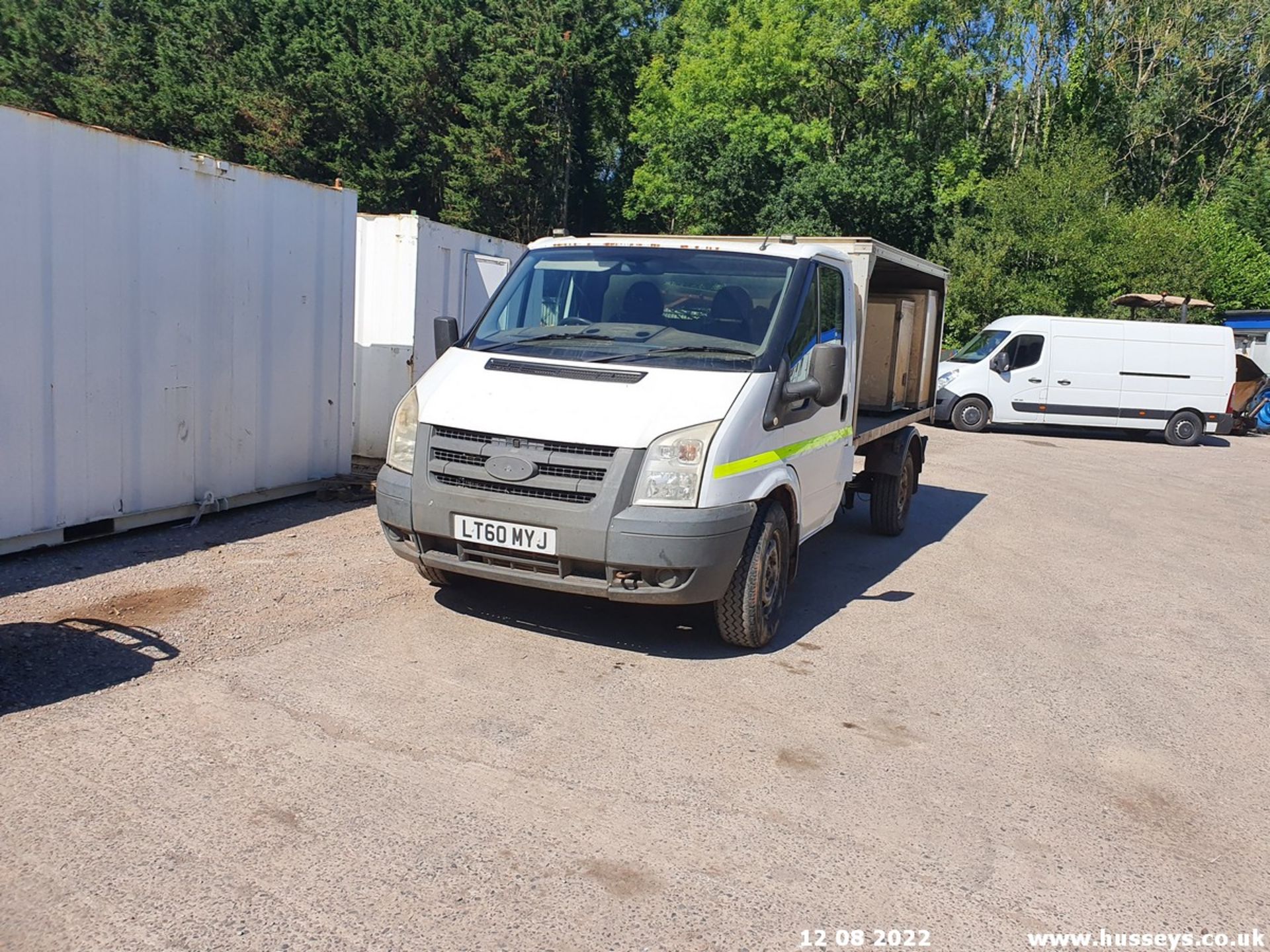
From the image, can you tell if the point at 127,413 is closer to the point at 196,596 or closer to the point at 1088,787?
the point at 196,596

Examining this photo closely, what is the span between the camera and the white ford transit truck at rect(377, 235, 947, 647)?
16.6ft

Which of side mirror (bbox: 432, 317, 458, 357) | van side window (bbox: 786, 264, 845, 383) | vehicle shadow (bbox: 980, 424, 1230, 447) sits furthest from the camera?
vehicle shadow (bbox: 980, 424, 1230, 447)

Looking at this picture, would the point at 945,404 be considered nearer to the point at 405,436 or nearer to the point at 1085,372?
the point at 1085,372

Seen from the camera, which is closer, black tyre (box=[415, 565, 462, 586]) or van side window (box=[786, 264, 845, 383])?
van side window (box=[786, 264, 845, 383])

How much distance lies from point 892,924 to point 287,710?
8.70ft

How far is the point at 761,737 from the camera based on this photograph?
456cm

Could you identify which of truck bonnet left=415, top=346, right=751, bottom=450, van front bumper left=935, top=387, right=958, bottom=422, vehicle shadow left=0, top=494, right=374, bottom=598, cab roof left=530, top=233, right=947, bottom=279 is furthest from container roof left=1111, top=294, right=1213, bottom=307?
truck bonnet left=415, top=346, right=751, bottom=450

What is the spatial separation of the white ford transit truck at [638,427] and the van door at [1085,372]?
1466 cm

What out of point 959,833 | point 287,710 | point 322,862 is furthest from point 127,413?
point 959,833

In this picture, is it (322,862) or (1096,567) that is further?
(1096,567)

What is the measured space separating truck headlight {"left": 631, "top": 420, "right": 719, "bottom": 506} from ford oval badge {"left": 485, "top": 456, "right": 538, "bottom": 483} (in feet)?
1.83

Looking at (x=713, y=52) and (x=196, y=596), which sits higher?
(x=713, y=52)

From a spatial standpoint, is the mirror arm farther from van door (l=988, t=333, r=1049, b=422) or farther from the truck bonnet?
van door (l=988, t=333, r=1049, b=422)

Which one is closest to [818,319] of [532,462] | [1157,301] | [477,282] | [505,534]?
[532,462]
